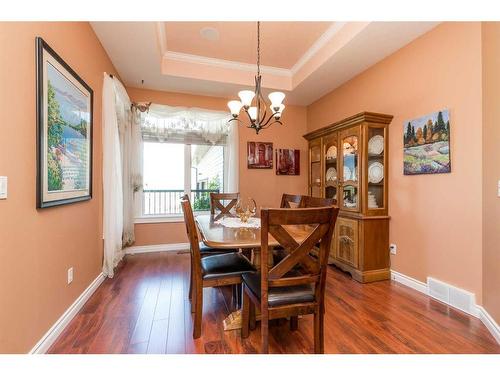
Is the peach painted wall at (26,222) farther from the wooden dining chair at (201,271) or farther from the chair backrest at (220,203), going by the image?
the chair backrest at (220,203)

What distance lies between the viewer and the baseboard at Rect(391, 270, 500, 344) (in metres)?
1.71

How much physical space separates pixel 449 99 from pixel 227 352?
9.18 ft

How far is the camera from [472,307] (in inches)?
77.5

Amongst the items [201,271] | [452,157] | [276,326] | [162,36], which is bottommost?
[276,326]

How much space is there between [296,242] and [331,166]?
7.69ft

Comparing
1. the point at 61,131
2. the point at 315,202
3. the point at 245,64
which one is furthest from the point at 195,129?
the point at 315,202

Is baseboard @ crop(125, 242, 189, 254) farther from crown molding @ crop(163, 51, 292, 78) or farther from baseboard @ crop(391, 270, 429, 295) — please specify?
baseboard @ crop(391, 270, 429, 295)

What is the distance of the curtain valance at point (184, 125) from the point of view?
3.67 meters

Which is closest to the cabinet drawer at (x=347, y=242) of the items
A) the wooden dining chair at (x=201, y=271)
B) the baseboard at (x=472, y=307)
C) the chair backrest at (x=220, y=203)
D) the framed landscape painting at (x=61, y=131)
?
the baseboard at (x=472, y=307)

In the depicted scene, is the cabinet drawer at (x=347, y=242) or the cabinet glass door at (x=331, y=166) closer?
the cabinet drawer at (x=347, y=242)

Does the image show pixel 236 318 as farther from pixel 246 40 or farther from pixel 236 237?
pixel 246 40

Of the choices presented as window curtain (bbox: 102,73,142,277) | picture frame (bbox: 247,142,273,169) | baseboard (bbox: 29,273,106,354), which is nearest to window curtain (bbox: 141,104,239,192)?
picture frame (bbox: 247,142,273,169)

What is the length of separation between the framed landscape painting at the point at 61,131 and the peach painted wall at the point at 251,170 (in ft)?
5.48
